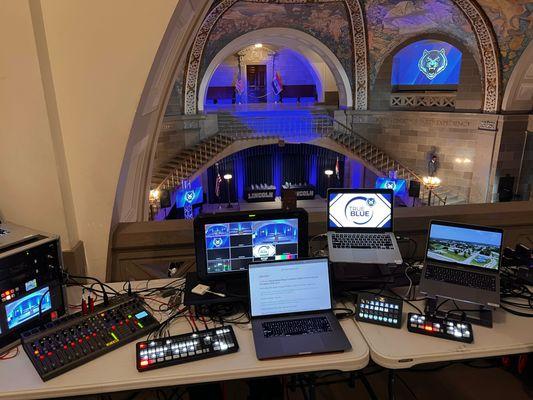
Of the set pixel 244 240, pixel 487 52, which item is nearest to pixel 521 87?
pixel 487 52

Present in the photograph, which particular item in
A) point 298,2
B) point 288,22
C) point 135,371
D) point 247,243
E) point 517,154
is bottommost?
point 517,154

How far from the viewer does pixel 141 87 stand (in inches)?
87.7

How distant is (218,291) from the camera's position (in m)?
2.08

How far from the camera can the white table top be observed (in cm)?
170

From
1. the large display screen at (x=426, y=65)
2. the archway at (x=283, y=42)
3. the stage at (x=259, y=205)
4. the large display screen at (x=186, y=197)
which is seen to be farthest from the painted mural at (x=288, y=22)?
the stage at (x=259, y=205)

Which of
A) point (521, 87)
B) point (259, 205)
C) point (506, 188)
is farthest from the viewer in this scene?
point (259, 205)

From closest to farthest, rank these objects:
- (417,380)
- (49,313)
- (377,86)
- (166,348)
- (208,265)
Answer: (166,348), (49,313), (208,265), (417,380), (377,86)

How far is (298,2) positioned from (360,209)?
920cm

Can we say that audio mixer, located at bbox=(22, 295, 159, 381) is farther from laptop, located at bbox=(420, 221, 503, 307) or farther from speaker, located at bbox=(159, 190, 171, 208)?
speaker, located at bbox=(159, 190, 171, 208)

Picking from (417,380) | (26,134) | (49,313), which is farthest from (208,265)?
(417,380)

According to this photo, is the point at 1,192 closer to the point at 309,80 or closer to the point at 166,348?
the point at 166,348

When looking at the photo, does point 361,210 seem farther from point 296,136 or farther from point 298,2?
point 296,136

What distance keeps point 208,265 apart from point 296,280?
49 cm

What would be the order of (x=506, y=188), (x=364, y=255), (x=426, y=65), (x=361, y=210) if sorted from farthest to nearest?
(x=426, y=65) → (x=506, y=188) → (x=361, y=210) → (x=364, y=255)
